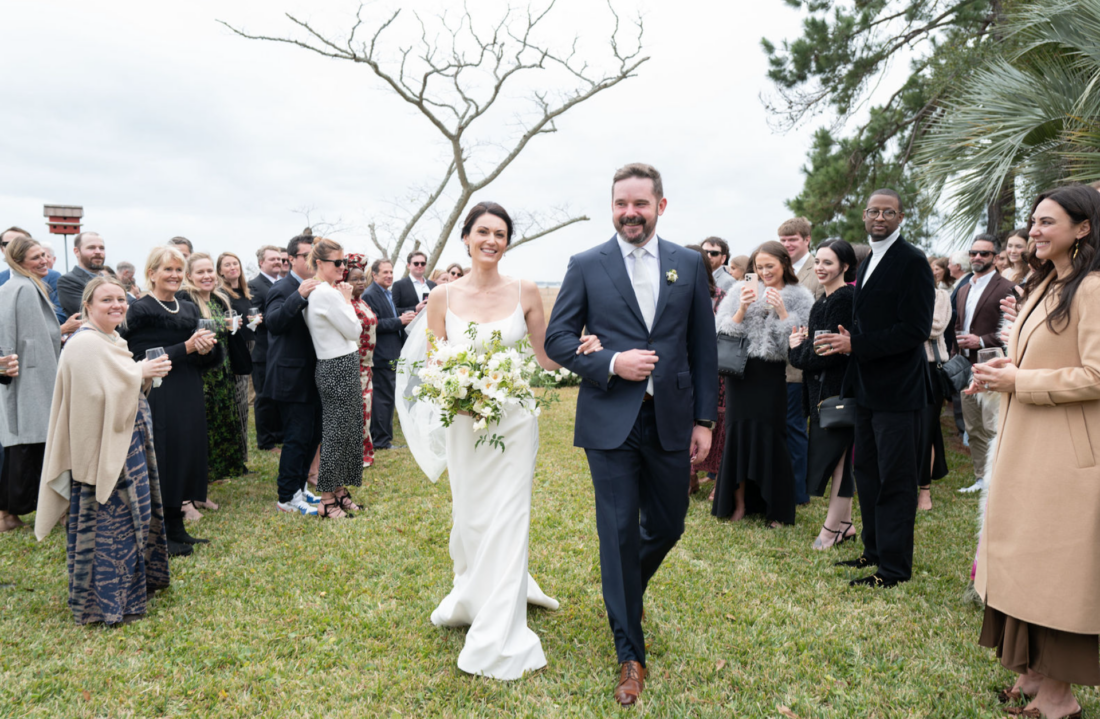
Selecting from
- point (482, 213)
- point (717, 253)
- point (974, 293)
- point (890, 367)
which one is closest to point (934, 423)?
point (974, 293)

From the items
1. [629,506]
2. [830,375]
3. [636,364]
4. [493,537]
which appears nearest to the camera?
[636,364]

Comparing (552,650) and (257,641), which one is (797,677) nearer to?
(552,650)

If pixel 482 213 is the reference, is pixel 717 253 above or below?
above

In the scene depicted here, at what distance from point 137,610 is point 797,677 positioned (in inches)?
161

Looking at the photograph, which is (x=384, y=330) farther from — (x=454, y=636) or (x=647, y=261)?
(x=647, y=261)

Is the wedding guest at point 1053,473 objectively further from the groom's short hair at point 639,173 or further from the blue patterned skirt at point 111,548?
the blue patterned skirt at point 111,548

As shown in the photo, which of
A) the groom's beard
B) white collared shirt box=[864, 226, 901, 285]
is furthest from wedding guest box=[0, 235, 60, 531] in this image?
white collared shirt box=[864, 226, 901, 285]

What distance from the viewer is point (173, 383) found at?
5.80m

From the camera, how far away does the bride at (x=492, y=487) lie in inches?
151

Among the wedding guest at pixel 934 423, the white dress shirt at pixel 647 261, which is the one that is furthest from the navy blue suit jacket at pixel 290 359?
the wedding guest at pixel 934 423

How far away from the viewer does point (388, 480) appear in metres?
8.26

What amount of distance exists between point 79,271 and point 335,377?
321cm

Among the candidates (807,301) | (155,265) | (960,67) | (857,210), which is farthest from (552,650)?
(857,210)

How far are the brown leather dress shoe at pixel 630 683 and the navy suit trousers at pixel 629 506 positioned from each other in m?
0.04
